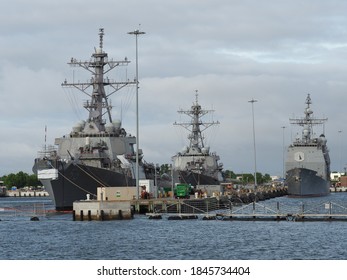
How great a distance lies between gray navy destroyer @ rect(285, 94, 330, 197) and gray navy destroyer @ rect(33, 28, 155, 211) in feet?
154

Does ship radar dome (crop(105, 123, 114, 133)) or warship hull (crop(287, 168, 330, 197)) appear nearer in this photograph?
ship radar dome (crop(105, 123, 114, 133))

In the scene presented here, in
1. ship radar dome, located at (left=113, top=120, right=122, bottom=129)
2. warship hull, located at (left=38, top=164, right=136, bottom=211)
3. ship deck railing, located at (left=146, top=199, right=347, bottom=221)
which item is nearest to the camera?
ship deck railing, located at (left=146, top=199, right=347, bottom=221)

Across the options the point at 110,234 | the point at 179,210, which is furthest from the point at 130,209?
the point at 110,234

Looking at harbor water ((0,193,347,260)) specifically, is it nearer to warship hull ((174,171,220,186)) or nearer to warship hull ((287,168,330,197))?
warship hull ((174,171,220,186))

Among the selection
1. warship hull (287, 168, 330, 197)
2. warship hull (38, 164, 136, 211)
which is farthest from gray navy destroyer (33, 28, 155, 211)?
warship hull (287, 168, 330, 197)

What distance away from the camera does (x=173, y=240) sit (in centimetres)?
4850

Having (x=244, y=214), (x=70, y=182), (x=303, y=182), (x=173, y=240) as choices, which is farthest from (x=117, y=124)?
(x=303, y=182)

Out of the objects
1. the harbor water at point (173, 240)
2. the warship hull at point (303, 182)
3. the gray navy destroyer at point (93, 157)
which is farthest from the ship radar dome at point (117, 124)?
the warship hull at point (303, 182)

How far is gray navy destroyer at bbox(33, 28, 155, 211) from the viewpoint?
267 feet

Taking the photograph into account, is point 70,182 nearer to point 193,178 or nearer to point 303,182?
point 193,178

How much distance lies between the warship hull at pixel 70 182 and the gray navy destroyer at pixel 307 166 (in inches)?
2406

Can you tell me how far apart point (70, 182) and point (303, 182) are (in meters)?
63.9

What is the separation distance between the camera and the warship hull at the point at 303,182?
138m

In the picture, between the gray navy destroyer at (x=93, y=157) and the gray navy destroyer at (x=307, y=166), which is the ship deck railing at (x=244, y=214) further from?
the gray navy destroyer at (x=307, y=166)
